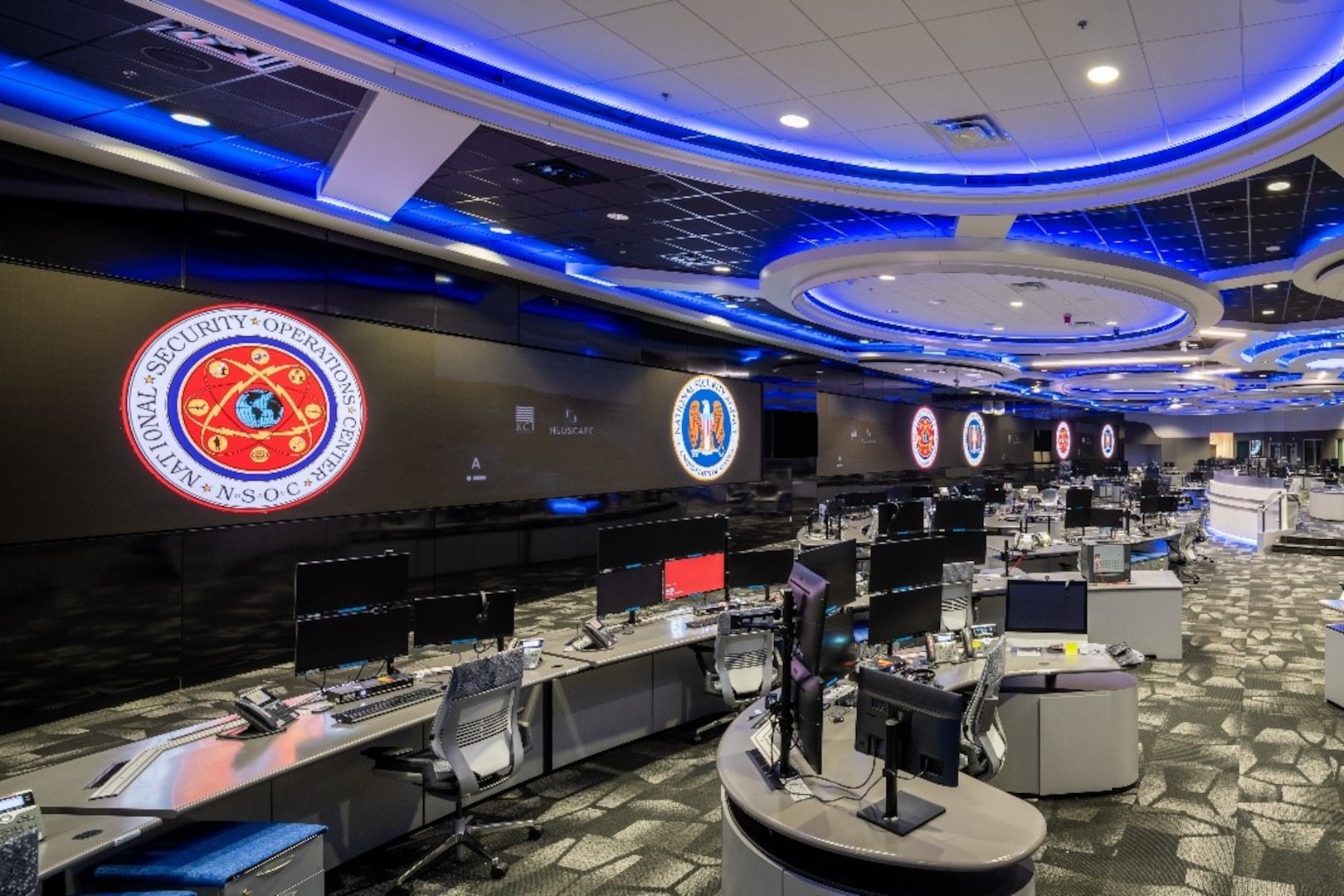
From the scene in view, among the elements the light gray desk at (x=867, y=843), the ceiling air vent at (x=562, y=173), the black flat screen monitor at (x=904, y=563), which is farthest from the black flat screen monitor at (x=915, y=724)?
the ceiling air vent at (x=562, y=173)

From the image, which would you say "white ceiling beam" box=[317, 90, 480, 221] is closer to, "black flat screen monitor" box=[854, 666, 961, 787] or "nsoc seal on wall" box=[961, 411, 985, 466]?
"black flat screen monitor" box=[854, 666, 961, 787]

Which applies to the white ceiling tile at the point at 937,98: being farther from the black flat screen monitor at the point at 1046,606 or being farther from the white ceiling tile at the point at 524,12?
the black flat screen monitor at the point at 1046,606

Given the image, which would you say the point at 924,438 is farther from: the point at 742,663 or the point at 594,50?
the point at 594,50

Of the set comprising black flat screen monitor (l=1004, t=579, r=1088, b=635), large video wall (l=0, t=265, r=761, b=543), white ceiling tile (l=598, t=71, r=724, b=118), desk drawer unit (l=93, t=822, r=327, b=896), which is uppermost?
white ceiling tile (l=598, t=71, r=724, b=118)

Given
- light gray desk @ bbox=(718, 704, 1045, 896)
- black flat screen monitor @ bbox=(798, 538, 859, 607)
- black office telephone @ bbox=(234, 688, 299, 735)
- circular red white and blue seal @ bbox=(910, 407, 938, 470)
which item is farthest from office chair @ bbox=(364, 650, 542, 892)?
circular red white and blue seal @ bbox=(910, 407, 938, 470)

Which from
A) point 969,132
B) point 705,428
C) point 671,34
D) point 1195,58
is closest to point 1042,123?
point 969,132

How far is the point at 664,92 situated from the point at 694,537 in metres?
2.99

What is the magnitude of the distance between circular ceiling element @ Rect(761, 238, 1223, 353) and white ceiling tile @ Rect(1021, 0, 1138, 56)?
3353 millimetres

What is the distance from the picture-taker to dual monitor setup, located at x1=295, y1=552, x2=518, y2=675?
13.3 ft

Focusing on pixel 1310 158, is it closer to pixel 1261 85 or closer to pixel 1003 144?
pixel 1261 85

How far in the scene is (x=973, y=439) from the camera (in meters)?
25.1

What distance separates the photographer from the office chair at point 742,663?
16.8ft

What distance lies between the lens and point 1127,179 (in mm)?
6008

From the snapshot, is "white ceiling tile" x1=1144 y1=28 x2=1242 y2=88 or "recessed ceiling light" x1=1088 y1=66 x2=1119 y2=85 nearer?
"white ceiling tile" x1=1144 y1=28 x2=1242 y2=88
